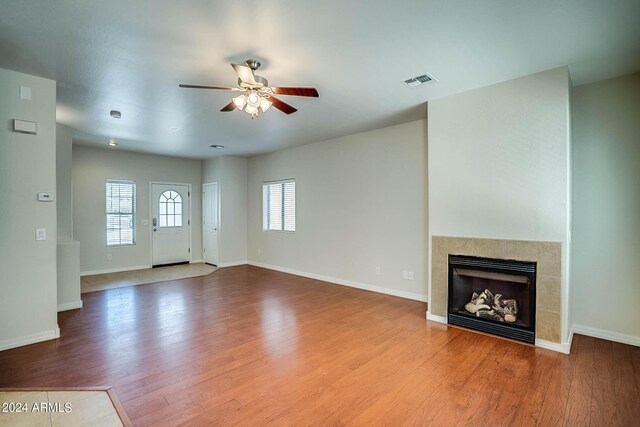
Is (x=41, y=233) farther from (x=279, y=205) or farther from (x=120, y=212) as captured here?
(x=279, y=205)

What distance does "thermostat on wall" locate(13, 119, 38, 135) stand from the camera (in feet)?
9.81

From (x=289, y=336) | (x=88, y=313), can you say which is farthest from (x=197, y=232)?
(x=289, y=336)

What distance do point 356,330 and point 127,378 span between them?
87.5 inches

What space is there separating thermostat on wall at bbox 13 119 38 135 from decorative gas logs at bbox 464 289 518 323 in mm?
5031

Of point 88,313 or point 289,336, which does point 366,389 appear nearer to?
point 289,336

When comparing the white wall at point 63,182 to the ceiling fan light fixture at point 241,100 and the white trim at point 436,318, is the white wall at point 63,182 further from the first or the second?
the white trim at point 436,318

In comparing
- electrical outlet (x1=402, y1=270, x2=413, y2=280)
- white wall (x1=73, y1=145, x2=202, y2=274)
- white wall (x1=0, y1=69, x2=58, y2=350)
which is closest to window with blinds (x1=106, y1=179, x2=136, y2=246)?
white wall (x1=73, y1=145, x2=202, y2=274)

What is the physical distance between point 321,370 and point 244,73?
258cm

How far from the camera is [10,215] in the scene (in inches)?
117

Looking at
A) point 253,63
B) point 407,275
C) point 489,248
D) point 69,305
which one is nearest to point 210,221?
point 69,305

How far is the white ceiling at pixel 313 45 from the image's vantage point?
81.9 inches

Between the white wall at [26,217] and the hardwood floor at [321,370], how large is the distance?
303 mm

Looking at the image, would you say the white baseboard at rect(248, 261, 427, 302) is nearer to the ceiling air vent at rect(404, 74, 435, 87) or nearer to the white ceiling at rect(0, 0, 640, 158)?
the white ceiling at rect(0, 0, 640, 158)

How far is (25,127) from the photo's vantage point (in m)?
3.04
